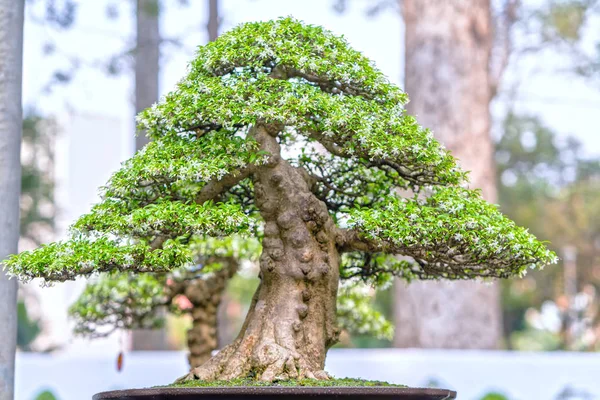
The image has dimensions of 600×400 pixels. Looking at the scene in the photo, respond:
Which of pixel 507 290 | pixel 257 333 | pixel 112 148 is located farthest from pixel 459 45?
pixel 507 290

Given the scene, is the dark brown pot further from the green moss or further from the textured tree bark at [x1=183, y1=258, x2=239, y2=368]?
the textured tree bark at [x1=183, y1=258, x2=239, y2=368]

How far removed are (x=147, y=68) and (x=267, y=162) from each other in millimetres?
7469

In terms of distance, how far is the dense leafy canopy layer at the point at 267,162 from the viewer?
11.2ft

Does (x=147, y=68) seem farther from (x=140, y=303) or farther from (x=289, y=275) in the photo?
A: (x=289, y=275)

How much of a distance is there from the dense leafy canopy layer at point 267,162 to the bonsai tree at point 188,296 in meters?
2.00

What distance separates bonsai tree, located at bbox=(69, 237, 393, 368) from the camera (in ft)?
19.4

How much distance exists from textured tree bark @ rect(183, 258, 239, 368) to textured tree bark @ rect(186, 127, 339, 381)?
250 centimetres

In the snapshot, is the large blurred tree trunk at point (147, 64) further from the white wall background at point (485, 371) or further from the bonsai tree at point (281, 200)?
the bonsai tree at point (281, 200)

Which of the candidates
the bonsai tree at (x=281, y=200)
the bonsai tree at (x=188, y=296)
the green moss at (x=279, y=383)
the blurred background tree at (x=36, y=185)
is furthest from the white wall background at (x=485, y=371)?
the blurred background tree at (x=36, y=185)

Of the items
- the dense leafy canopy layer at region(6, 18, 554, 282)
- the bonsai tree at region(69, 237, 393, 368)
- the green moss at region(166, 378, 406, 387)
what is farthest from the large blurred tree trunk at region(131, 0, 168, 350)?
the green moss at region(166, 378, 406, 387)

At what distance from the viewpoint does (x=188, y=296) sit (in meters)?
6.39

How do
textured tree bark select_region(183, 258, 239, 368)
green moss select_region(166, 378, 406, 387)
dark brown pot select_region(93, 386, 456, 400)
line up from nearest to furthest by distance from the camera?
dark brown pot select_region(93, 386, 456, 400) < green moss select_region(166, 378, 406, 387) < textured tree bark select_region(183, 258, 239, 368)

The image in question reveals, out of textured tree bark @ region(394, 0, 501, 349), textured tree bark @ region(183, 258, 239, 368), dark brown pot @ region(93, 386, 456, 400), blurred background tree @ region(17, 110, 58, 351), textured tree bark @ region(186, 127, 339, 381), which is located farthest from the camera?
blurred background tree @ region(17, 110, 58, 351)

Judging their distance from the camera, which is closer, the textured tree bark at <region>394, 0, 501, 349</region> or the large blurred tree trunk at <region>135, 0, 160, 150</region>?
the textured tree bark at <region>394, 0, 501, 349</region>
